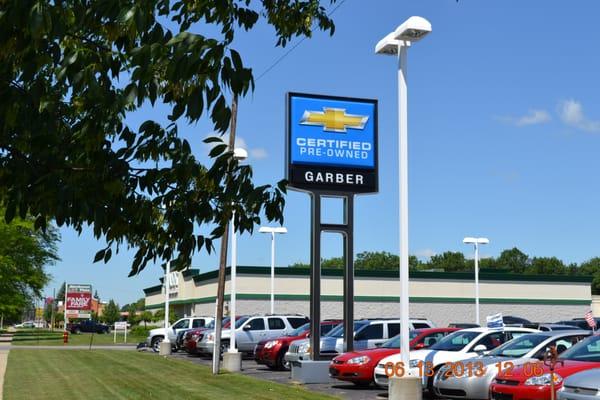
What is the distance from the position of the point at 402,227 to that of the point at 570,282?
156 ft

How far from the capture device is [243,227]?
17.5ft

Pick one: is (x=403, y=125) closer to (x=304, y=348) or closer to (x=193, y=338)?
(x=304, y=348)

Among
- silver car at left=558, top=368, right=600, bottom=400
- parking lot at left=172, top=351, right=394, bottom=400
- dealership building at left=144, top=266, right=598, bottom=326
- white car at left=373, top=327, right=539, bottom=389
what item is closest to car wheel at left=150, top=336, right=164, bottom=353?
dealership building at left=144, top=266, right=598, bottom=326

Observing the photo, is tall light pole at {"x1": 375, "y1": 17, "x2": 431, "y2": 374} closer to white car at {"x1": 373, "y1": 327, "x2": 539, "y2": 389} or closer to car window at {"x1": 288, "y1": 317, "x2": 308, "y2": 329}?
white car at {"x1": 373, "y1": 327, "x2": 539, "y2": 389}

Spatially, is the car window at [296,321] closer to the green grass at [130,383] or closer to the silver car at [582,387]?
the green grass at [130,383]

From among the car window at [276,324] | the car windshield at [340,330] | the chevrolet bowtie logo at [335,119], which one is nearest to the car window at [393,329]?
the car windshield at [340,330]

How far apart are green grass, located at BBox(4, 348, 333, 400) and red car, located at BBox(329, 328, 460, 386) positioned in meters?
1.11

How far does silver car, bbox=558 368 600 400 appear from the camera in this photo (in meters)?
10.8

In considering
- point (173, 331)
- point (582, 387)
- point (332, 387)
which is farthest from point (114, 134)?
point (173, 331)

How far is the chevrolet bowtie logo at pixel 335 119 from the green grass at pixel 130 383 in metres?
7.50

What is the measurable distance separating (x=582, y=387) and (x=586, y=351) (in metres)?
2.65

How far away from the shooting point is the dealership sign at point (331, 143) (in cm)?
2245

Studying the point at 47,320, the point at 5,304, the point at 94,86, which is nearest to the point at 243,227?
the point at 94,86

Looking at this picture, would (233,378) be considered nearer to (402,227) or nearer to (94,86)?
(402,227)
